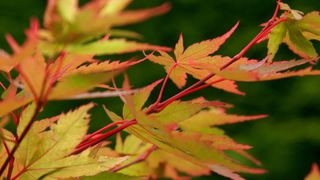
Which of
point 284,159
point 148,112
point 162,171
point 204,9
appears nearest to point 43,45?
point 148,112

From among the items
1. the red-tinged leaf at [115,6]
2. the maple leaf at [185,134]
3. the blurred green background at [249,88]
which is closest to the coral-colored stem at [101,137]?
the maple leaf at [185,134]

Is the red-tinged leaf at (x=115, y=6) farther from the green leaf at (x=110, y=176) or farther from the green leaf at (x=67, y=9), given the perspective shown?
the green leaf at (x=110, y=176)

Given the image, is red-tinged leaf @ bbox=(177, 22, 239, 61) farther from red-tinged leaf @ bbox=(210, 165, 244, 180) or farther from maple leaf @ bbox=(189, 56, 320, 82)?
red-tinged leaf @ bbox=(210, 165, 244, 180)

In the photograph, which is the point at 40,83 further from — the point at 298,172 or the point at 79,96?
the point at 298,172

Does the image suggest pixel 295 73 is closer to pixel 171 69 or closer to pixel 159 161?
pixel 171 69

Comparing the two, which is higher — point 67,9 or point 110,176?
point 67,9

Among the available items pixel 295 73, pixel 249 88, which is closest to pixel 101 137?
pixel 295 73
